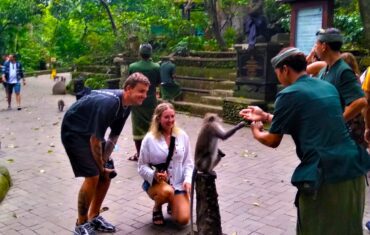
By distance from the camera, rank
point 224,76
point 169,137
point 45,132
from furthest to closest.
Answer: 1. point 224,76
2. point 45,132
3. point 169,137

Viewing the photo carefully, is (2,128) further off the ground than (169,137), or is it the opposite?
(169,137)

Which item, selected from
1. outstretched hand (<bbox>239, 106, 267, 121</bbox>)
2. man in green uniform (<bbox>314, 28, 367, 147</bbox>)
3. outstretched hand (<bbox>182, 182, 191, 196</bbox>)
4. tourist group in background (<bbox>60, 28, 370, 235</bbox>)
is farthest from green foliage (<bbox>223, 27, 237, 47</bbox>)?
outstretched hand (<bbox>239, 106, 267, 121</bbox>)

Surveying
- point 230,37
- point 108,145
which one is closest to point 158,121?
point 108,145

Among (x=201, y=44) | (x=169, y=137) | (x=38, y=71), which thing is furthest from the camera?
(x=38, y=71)

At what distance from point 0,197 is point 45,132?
488cm

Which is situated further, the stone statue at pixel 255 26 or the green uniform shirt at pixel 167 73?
the stone statue at pixel 255 26

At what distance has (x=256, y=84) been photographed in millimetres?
10031

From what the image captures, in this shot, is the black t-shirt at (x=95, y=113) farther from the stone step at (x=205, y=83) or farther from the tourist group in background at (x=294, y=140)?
the stone step at (x=205, y=83)

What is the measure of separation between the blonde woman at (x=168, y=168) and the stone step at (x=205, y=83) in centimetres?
764

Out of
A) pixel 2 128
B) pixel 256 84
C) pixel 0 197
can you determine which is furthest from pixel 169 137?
pixel 2 128

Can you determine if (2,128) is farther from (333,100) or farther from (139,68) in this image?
(333,100)

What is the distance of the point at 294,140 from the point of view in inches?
106

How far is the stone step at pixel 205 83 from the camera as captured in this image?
39.0 ft

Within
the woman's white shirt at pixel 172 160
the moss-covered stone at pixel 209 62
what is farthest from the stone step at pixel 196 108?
the woman's white shirt at pixel 172 160
